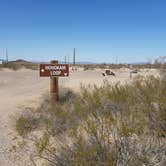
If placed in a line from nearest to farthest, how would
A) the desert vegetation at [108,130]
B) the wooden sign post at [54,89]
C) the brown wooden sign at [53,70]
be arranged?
1. the desert vegetation at [108,130]
2. the brown wooden sign at [53,70]
3. the wooden sign post at [54,89]

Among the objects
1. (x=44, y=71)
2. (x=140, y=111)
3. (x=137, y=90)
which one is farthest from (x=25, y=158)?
(x=44, y=71)

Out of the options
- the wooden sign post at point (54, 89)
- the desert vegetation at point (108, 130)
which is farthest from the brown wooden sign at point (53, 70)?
the desert vegetation at point (108, 130)

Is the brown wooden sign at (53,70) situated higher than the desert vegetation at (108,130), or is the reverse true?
the brown wooden sign at (53,70)

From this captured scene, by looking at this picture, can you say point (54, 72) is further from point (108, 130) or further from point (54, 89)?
point (108, 130)

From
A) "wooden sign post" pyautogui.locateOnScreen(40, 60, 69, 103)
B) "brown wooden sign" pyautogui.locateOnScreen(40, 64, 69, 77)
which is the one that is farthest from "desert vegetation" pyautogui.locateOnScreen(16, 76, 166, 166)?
"brown wooden sign" pyautogui.locateOnScreen(40, 64, 69, 77)

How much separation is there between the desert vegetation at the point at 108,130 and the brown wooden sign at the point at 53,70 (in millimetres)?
1954

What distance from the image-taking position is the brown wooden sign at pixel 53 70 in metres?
8.95

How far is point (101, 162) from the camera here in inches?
143

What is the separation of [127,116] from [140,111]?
39 cm

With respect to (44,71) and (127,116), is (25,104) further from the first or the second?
(127,116)

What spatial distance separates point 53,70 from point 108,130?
5.31m

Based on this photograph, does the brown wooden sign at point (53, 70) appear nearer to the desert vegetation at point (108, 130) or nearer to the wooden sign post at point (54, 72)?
the wooden sign post at point (54, 72)

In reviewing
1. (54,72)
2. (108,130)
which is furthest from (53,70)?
(108,130)

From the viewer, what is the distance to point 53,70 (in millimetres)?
9102
